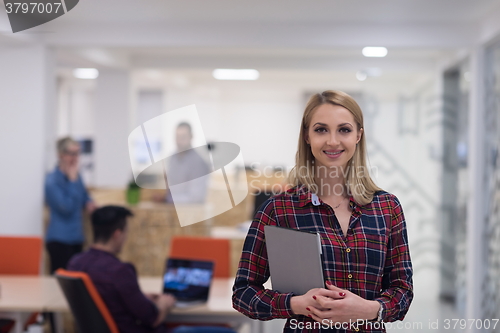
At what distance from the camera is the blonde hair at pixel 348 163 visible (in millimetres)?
1365

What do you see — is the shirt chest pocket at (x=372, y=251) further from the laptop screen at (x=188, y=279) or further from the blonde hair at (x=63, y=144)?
the blonde hair at (x=63, y=144)

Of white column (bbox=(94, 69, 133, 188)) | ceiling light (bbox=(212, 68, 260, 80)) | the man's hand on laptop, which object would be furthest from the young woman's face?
ceiling light (bbox=(212, 68, 260, 80))

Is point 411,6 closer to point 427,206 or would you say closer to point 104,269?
point 427,206

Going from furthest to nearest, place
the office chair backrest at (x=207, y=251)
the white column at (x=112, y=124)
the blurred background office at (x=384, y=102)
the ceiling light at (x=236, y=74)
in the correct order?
the ceiling light at (x=236, y=74) → the white column at (x=112, y=124) → the blurred background office at (x=384, y=102) → the office chair backrest at (x=207, y=251)

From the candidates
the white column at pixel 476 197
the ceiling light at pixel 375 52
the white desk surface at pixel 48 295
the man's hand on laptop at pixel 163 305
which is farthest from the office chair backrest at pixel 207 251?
the ceiling light at pixel 375 52

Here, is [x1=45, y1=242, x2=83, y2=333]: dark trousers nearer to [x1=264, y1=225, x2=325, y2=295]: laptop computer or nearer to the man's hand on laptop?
the man's hand on laptop

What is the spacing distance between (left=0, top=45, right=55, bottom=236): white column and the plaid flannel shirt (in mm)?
3489

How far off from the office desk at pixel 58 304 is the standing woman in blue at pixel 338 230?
4.76 feet

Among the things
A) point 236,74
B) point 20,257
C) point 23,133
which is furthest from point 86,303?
point 236,74

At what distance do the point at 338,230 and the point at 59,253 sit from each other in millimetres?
3476

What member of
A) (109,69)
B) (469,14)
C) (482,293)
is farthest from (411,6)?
(109,69)

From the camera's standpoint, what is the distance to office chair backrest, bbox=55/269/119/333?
8.13 ft

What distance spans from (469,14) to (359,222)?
3.12 meters

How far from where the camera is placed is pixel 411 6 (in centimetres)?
371
